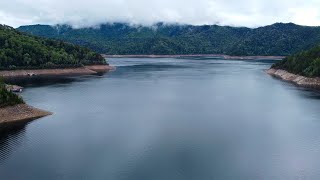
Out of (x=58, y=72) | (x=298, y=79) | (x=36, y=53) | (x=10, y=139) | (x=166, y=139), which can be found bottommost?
(x=58, y=72)

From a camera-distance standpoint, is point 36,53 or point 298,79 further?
point 36,53

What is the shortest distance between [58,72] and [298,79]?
8162 centimetres

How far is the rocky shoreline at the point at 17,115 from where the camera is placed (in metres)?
61.8

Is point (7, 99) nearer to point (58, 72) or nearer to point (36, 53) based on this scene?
point (58, 72)

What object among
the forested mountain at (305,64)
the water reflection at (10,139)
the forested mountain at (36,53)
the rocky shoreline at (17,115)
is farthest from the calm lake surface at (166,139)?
the forested mountain at (36,53)

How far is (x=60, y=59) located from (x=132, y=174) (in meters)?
127

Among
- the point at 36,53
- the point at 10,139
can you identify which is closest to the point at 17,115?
the point at 10,139

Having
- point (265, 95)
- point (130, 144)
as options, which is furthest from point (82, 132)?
point (265, 95)

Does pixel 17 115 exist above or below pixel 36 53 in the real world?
below

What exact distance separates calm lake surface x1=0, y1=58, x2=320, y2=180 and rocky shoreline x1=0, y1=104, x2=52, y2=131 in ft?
7.61

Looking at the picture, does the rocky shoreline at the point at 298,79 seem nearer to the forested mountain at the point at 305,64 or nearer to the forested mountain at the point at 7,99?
the forested mountain at the point at 305,64

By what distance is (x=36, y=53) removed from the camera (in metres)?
158

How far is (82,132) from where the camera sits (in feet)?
190

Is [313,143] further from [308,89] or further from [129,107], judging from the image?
[308,89]
